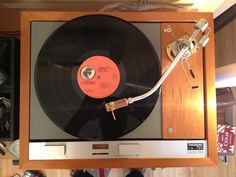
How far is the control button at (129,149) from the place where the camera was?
67 cm

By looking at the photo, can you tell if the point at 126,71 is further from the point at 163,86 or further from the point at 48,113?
the point at 48,113

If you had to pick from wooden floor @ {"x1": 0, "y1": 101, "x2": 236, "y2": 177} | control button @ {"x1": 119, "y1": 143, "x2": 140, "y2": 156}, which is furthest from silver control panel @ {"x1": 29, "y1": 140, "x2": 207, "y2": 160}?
wooden floor @ {"x1": 0, "y1": 101, "x2": 236, "y2": 177}

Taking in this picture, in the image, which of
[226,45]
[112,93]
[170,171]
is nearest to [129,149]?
[112,93]

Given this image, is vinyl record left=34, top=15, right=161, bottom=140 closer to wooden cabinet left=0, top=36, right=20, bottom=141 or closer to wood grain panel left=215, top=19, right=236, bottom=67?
wooden cabinet left=0, top=36, right=20, bottom=141

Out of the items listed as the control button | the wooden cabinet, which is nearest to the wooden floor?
the wooden cabinet

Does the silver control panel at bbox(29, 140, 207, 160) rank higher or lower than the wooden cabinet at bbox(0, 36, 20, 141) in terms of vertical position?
lower

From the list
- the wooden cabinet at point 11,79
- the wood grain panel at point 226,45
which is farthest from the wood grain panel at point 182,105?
the wooden cabinet at point 11,79

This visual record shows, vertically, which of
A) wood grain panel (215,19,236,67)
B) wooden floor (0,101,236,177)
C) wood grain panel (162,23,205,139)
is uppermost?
wood grain panel (215,19,236,67)

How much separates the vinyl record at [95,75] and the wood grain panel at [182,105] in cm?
4

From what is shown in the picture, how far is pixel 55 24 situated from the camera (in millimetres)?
704

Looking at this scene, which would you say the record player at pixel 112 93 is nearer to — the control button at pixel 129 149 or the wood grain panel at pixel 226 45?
the control button at pixel 129 149

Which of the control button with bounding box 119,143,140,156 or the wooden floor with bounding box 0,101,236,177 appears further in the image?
the wooden floor with bounding box 0,101,236,177


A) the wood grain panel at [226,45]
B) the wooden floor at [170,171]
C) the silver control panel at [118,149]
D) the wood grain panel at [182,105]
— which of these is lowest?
the wooden floor at [170,171]

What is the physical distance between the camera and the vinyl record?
66 centimetres
